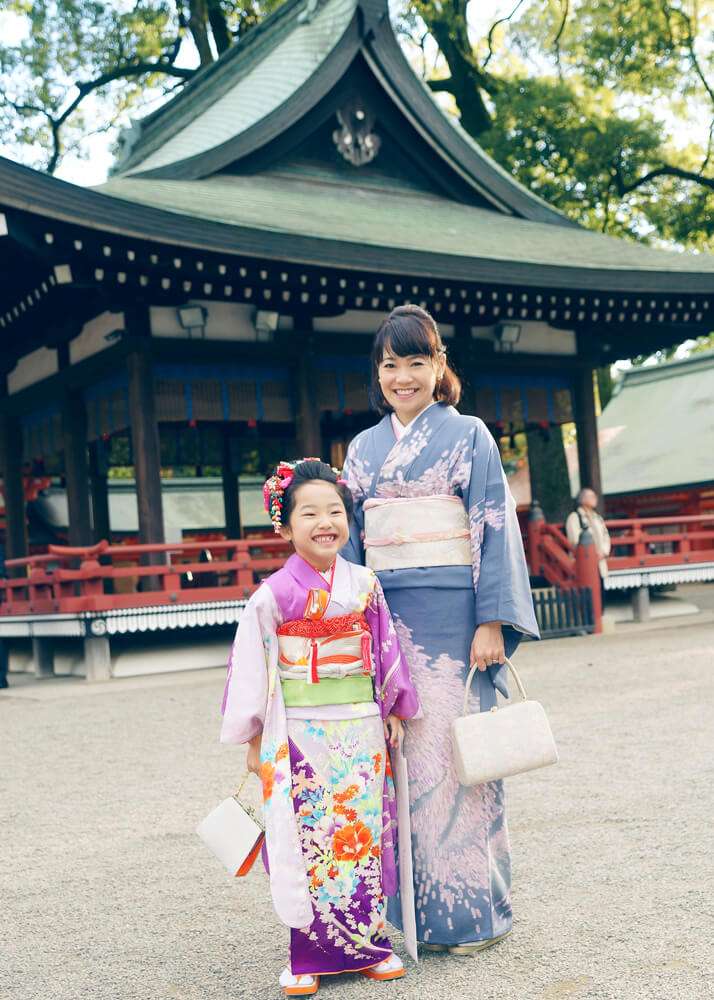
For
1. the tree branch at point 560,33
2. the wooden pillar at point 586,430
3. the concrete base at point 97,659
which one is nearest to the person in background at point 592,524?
the wooden pillar at point 586,430

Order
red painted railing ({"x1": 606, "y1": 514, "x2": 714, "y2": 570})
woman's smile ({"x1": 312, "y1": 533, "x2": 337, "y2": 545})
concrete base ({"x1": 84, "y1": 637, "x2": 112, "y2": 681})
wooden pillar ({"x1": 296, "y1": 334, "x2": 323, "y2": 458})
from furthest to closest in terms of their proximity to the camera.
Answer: red painted railing ({"x1": 606, "y1": 514, "x2": 714, "y2": 570}) < wooden pillar ({"x1": 296, "y1": 334, "x2": 323, "y2": 458}) < concrete base ({"x1": 84, "y1": 637, "x2": 112, "y2": 681}) < woman's smile ({"x1": 312, "y1": 533, "x2": 337, "y2": 545})

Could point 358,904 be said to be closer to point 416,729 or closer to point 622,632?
point 416,729

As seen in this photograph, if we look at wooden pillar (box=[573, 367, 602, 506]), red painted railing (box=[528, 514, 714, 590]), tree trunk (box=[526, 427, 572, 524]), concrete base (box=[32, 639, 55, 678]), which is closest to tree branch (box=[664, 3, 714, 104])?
tree trunk (box=[526, 427, 572, 524])

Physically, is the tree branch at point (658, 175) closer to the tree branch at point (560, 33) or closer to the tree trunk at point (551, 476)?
the tree branch at point (560, 33)

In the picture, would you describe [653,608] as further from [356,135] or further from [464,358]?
[356,135]

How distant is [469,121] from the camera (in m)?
20.7

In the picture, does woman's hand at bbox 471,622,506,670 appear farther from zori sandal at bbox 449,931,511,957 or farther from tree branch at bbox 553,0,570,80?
tree branch at bbox 553,0,570,80

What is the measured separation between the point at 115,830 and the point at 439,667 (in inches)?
75.1

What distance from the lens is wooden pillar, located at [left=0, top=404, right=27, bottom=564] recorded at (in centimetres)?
1247

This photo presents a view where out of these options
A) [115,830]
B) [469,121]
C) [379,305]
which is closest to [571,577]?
[379,305]

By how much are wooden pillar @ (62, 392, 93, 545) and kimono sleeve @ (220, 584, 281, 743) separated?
881 cm

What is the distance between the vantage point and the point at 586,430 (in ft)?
41.1

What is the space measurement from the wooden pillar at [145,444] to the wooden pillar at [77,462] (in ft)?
4.87

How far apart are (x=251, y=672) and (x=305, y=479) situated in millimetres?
506
